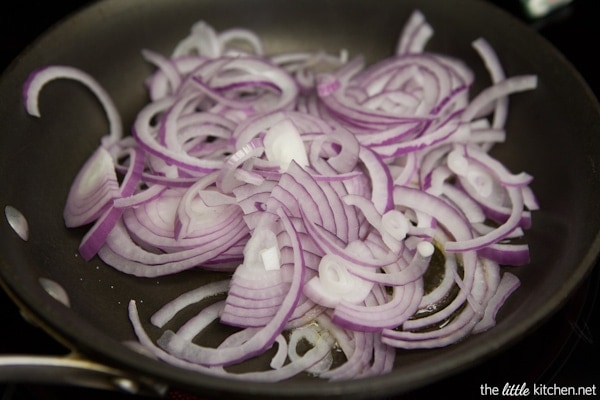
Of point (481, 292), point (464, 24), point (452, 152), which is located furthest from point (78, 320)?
point (464, 24)

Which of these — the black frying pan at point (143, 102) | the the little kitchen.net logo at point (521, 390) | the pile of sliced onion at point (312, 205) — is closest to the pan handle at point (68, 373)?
the black frying pan at point (143, 102)

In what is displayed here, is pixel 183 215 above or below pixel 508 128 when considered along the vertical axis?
below

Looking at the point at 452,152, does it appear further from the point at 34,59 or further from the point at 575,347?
the point at 34,59

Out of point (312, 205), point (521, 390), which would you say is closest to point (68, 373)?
point (312, 205)

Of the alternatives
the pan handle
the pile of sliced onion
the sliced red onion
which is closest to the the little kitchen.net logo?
the pile of sliced onion

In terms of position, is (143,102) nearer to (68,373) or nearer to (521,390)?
(68,373)

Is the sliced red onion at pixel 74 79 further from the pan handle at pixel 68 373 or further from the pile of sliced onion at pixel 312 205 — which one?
the pan handle at pixel 68 373

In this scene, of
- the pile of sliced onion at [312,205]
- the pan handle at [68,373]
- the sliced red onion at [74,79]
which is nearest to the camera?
the pan handle at [68,373]
